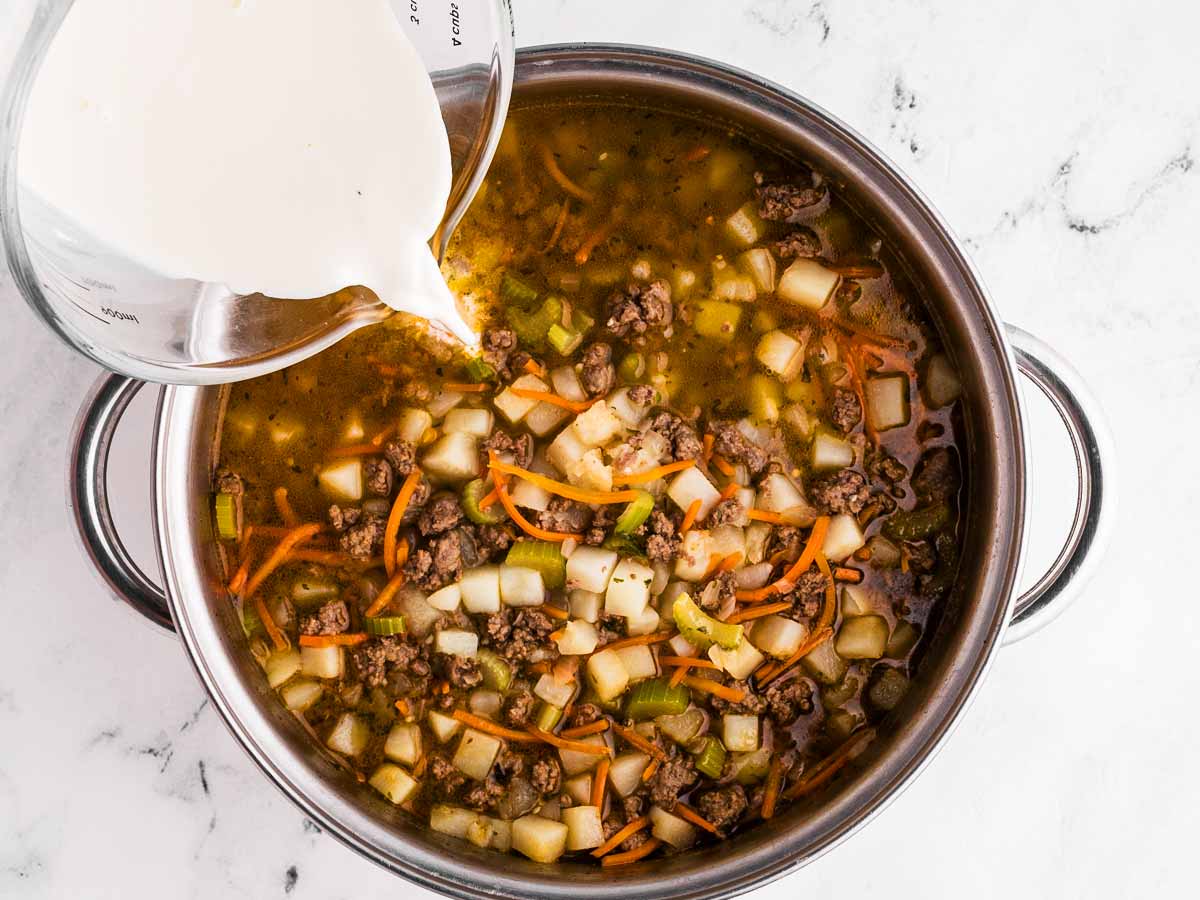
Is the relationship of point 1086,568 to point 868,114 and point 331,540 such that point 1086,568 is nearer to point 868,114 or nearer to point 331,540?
point 868,114

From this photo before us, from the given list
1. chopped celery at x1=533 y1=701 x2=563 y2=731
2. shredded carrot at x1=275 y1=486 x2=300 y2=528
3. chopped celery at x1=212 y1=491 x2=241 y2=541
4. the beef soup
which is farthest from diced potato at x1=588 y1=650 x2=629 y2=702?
chopped celery at x1=212 y1=491 x2=241 y2=541

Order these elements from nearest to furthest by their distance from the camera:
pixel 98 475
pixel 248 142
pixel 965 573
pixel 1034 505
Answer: pixel 248 142, pixel 98 475, pixel 965 573, pixel 1034 505

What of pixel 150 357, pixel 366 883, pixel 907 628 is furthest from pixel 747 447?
pixel 366 883

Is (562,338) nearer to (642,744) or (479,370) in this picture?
(479,370)

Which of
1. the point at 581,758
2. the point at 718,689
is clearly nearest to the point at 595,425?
the point at 718,689

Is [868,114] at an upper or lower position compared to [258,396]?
upper

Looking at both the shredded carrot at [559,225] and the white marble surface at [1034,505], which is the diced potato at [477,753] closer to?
the white marble surface at [1034,505]
